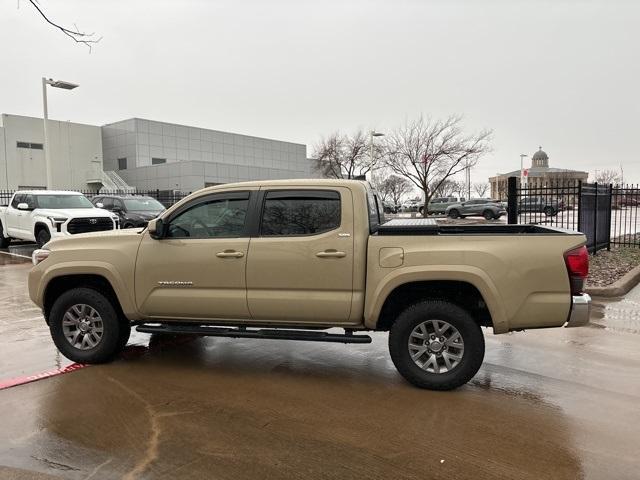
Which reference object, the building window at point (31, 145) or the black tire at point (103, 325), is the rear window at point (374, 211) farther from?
the building window at point (31, 145)

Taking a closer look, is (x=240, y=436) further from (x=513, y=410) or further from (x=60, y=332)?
(x=60, y=332)

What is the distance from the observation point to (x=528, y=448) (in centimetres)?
353

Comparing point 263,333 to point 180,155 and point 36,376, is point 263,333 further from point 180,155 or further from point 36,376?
point 180,155

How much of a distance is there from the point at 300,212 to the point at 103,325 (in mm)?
2391

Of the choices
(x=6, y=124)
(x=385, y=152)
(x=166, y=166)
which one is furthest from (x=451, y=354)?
(x=6, y=124)

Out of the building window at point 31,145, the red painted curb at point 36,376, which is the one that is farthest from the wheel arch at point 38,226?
the building window at point 31,145

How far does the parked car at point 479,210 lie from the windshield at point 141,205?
24244 mm

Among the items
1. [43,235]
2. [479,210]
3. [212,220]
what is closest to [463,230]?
[212,220]

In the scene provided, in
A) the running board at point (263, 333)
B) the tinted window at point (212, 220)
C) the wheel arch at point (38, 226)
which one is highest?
the tinted window at point (212, 220)

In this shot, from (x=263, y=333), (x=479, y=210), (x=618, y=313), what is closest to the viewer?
(x=263, y=333)

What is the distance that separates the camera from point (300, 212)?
4945mm

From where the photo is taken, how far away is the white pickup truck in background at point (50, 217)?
14055 mm

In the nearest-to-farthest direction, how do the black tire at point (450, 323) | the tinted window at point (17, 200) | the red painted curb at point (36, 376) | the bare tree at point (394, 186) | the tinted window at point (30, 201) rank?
1. the black tire at point (450, 323)
2. the red painted curb at point (36, 376)
3. the tinted window at point (30, 201)
4. the tinted window at point (17, 200)
5. the bare tree at point (394, 186)

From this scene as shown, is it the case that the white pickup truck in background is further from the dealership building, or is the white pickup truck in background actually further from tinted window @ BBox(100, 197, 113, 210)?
the dealership building
